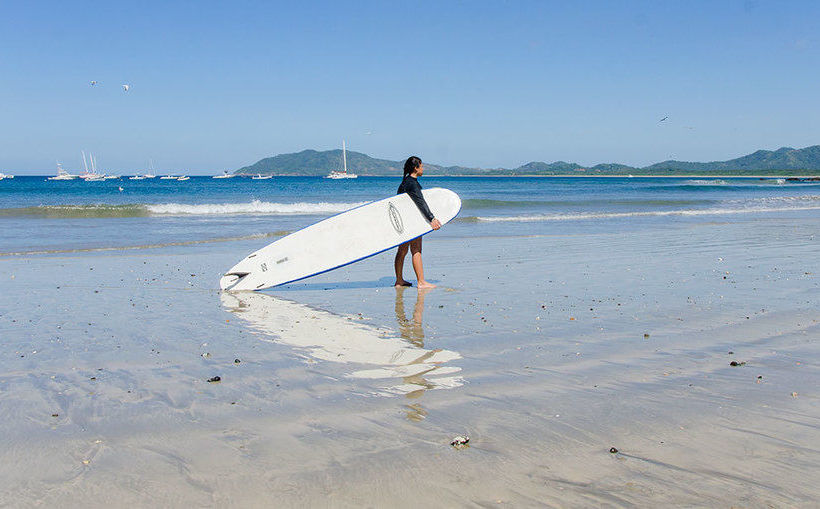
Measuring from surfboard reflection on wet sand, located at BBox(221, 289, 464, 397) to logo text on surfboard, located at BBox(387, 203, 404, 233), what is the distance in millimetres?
1308

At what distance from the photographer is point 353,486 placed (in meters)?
2.43

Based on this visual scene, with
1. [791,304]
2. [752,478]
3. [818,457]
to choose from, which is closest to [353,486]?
[752,478]

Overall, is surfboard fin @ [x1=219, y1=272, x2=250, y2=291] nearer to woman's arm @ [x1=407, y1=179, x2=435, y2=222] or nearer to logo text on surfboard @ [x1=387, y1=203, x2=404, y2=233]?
logo text on surfboard @ [x1=387, y1=203, x2=404, y2=233]

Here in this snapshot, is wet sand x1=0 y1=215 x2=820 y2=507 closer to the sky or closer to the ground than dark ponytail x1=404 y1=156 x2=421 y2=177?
closer to the ground

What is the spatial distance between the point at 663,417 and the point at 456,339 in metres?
1.88

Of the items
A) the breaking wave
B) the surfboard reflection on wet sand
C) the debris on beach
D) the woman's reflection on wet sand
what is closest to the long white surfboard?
the surfboard reflection on wet sand

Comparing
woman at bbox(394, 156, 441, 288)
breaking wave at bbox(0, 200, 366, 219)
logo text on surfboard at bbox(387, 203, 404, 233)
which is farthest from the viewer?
breaking wave at bbox(0, 200, 366, 219)

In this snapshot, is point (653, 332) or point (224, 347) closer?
point (224, 347)

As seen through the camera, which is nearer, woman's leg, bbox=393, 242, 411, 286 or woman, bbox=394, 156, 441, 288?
woman, bbox=394, 156, 441, 288

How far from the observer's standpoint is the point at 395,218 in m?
7.84

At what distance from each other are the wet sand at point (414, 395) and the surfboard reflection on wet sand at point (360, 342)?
0.03 m

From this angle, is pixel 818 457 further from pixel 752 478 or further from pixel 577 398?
pixel 577 398

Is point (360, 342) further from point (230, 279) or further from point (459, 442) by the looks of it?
point (230, 279)

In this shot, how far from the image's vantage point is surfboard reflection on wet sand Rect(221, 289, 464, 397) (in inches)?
149
